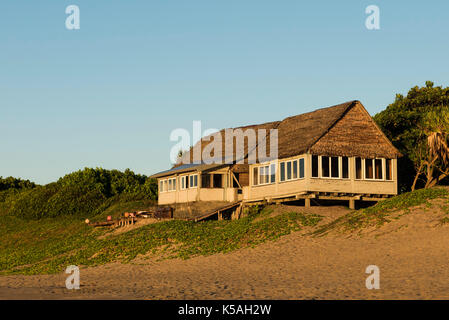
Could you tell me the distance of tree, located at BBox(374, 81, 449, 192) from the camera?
159ft

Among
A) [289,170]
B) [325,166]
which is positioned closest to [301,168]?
[289,170]

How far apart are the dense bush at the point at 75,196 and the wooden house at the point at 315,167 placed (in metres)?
18.4

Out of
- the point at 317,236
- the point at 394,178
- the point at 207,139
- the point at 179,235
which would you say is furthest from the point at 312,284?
the point at 207,139

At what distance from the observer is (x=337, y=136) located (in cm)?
3969

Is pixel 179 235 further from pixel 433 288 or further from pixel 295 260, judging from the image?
pixel 433 288

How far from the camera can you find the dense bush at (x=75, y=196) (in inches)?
2416

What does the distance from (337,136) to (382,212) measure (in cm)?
919

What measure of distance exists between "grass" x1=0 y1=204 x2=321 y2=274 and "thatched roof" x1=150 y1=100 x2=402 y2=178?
491 centimetres

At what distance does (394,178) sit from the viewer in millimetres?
40688

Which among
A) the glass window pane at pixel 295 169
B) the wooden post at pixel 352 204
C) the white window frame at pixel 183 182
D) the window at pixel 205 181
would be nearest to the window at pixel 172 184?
the white window frame at pixel 183 182

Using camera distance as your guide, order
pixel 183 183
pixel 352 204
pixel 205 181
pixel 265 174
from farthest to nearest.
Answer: pixel 183 183 < pixel 205 181 < pixel 265 174 < pixel 352 204

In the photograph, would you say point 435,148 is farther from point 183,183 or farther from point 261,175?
Answer: point 183,183

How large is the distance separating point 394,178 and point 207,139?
18.9 m

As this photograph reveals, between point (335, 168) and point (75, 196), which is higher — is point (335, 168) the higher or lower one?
the higher one
